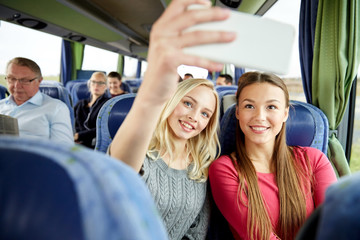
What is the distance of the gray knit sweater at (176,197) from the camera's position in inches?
53.8

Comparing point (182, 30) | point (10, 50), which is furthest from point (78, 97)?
point (182, 30)

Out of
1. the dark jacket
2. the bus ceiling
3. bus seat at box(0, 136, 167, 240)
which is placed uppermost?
the bus ceiling

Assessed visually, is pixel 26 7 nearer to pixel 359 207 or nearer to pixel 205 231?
pixel 205 231

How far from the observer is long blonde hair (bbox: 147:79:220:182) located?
150 cm

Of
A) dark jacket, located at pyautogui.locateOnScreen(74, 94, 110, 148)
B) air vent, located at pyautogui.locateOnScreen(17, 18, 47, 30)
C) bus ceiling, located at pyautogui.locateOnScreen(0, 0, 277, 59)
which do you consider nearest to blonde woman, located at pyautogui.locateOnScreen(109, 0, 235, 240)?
dark jacket, located at pyautogui.locateOnScreen(74, 94, 110, 148)

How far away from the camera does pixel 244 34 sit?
0.55 metres

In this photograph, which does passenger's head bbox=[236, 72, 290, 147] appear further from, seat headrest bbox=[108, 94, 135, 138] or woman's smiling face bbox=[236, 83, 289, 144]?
seat headrest bbox=[108, 94, 135, 138]

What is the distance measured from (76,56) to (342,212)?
329 inches

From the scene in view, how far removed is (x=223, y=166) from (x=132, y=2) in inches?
221

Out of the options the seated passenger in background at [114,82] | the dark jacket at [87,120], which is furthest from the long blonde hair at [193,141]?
the seated passenger in background at [114,82]

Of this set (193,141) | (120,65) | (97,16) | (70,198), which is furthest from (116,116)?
(120,65)

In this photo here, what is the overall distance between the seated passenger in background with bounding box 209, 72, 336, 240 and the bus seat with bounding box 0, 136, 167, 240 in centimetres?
110

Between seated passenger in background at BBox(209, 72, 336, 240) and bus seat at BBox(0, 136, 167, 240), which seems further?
seated passenger in background at BBox(209, 72, 336, 240)

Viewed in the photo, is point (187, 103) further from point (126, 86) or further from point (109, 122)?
point (126, 86)
